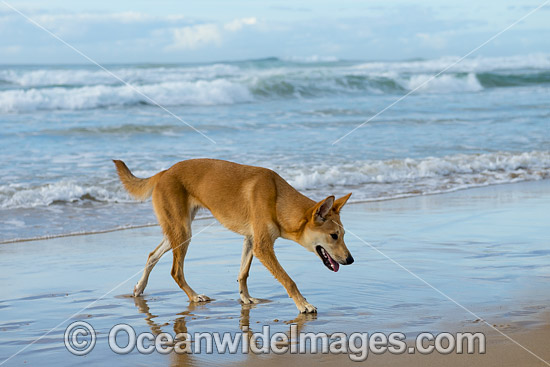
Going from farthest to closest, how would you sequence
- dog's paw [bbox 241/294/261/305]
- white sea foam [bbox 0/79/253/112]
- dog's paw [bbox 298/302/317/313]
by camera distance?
1. white sea foam [bbox 0/79/253/112]
2. dog's paw [bbox 241/294/261/305]
3. dog's paw [bbox 298/302/317/313]

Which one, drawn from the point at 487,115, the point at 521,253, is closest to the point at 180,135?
the point at 487,115

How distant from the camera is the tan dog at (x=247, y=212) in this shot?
6.00 meters

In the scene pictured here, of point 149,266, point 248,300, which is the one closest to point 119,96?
point 149,266

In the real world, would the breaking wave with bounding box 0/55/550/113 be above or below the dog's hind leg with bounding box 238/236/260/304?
above

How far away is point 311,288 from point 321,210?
0.93 metres

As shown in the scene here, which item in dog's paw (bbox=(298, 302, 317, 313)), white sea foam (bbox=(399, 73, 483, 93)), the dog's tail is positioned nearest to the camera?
dog's paw (bbox=(298, 302, 317, 313))

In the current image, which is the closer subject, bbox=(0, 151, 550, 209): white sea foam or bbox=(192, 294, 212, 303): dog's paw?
bbox=(192, 294, 212, 303): dog's paw

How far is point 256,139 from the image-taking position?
1839 centimetres

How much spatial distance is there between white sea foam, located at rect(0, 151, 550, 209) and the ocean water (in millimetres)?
24

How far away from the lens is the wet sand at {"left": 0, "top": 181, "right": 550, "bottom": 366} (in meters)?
4.89

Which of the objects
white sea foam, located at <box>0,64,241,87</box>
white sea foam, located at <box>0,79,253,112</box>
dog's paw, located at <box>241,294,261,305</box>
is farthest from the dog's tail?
white sea foam, located at <box>0,64,241,87</box>

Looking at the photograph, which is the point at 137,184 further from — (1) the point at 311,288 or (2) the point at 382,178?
(2) the point at 382,178

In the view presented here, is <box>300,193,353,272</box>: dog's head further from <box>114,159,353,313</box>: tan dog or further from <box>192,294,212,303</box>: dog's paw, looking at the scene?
<box>192,294,212,303</box>: dog's paw

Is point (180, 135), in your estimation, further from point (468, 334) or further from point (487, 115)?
point (468, 334)
